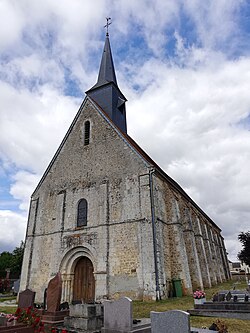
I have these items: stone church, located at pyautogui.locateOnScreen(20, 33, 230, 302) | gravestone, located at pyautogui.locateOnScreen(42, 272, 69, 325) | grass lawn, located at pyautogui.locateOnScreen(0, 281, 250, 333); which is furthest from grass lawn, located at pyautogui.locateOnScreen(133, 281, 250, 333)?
gravestone, located at pyautogui.locateOnScreen(42, 272, 69, 325)

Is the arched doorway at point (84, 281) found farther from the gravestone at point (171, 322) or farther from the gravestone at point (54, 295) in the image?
the gravestone at point (171, 322)

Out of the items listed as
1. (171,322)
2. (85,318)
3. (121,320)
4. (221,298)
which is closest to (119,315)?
(121,320)

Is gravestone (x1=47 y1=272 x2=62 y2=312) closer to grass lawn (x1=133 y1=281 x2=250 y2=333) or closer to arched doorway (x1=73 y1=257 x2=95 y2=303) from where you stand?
grass lawn (x1=133 y1=281 x2=250 y2=333)

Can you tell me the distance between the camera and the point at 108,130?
54.3ft

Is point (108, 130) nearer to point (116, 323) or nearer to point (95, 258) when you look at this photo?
point (95, 258)

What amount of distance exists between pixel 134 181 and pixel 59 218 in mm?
5370

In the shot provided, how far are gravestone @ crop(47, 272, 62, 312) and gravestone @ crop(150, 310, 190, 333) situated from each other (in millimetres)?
4074

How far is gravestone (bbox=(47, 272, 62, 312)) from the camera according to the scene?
809 centimetres

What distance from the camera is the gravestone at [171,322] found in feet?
15.3

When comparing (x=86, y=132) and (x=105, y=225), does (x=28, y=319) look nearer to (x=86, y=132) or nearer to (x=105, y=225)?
(x=105, y=225)

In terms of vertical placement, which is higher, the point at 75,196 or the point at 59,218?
the point at 75,196

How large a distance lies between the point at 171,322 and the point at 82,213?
11226 millimetres

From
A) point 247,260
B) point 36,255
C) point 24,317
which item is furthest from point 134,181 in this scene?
point 247,260

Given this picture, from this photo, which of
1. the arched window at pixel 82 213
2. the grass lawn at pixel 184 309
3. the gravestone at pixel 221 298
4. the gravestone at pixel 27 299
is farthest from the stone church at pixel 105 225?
the gravestone at pixel 27 299
